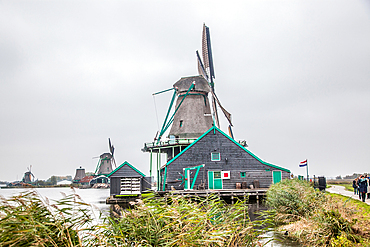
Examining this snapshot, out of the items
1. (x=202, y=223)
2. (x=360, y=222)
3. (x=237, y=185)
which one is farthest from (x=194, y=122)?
(x=202, y=223)

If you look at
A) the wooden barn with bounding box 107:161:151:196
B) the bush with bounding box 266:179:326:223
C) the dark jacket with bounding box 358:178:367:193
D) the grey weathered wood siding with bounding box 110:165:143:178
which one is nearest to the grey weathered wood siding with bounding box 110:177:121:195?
the wooden barn with bounding box 107:161:151:196

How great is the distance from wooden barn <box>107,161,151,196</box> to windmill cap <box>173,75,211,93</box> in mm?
10305

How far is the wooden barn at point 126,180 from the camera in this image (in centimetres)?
2295

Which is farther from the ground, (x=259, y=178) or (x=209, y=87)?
(x=209, y=87)

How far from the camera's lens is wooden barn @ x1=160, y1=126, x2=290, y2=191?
922 inches

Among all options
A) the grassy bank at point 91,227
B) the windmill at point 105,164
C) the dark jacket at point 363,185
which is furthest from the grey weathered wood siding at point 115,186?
the windmill at point 105,164

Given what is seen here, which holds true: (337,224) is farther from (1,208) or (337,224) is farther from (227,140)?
(227,140)

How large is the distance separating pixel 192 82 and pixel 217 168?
9.79m

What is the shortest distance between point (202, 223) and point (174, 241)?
78 cm

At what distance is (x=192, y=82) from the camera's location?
3016 centimetres

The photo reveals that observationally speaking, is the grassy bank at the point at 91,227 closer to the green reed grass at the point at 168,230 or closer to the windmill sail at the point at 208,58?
the green reed grass at the point at 168,230

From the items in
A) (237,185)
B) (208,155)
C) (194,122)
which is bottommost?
(237,185)

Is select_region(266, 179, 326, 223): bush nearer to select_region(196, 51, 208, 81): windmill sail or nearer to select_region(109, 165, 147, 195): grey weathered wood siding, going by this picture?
select_region(109, 165, 147, 195): grey weathered wood siding

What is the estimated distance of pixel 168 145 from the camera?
86.9ft
